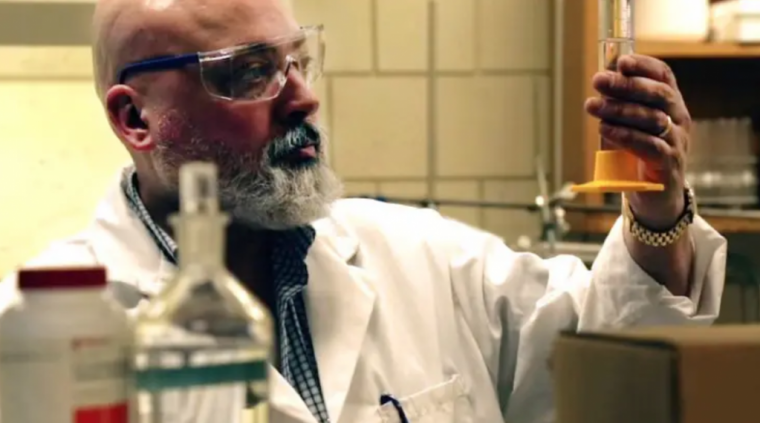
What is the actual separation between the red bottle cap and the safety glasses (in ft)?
2.54

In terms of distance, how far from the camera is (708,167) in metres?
2.12

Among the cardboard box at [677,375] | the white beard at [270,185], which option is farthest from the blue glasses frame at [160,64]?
the cardboard box at [677,375]

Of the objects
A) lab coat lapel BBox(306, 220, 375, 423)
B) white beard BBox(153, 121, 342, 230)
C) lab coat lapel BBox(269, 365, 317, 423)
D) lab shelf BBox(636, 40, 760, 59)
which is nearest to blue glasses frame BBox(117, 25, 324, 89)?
white beard BBox(153, 121, 342, 230)

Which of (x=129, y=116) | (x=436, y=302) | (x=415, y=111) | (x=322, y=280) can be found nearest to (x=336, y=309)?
(x=322, y=280)

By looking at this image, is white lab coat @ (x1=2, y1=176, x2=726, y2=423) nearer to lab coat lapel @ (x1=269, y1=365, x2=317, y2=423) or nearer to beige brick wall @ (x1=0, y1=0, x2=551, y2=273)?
lab coat lapel @ (x1=269, y1=365, x2=317, y2=423)

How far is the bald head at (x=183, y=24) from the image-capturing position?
4.42 ft

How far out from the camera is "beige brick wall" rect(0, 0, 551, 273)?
85.0 inches

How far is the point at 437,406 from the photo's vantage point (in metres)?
1.33

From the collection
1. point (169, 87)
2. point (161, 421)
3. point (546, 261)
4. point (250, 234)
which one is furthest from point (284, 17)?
point (161, 421)

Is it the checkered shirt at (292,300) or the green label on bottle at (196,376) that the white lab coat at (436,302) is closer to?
the checkered shirt at (292,300)

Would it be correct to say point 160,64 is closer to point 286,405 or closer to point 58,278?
point 286,405

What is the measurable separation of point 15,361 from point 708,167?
71.6 inches

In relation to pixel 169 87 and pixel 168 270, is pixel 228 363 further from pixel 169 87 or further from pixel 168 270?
pixel 169 87

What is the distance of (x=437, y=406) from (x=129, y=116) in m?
0.61
